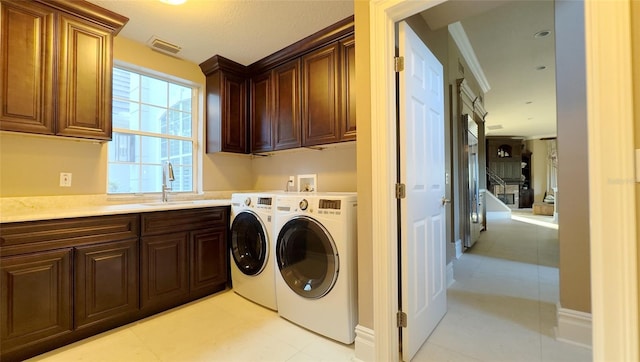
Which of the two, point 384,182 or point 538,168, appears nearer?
A: point 384,182

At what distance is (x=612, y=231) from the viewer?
863mm

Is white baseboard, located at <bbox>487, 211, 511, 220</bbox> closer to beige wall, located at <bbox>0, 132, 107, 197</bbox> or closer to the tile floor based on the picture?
the tile floor

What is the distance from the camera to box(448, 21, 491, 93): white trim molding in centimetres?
320

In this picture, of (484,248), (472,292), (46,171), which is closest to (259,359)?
(472,292)

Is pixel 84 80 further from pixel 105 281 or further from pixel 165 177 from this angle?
pixel 105 281

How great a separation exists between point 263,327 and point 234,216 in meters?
1.06

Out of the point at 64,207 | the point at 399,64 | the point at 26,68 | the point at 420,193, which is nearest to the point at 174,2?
the point at 26,68

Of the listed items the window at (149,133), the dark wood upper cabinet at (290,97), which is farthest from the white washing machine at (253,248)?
the window at (149,133)

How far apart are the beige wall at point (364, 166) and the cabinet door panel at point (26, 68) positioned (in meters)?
2.29

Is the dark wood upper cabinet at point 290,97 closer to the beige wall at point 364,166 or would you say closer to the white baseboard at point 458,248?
the beige wall at point 364,166

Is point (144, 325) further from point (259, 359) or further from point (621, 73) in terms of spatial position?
point (621, 73)

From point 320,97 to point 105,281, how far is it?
2.31m

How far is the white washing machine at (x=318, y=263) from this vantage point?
1.78 m

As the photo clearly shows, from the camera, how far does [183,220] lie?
94.5 inches
